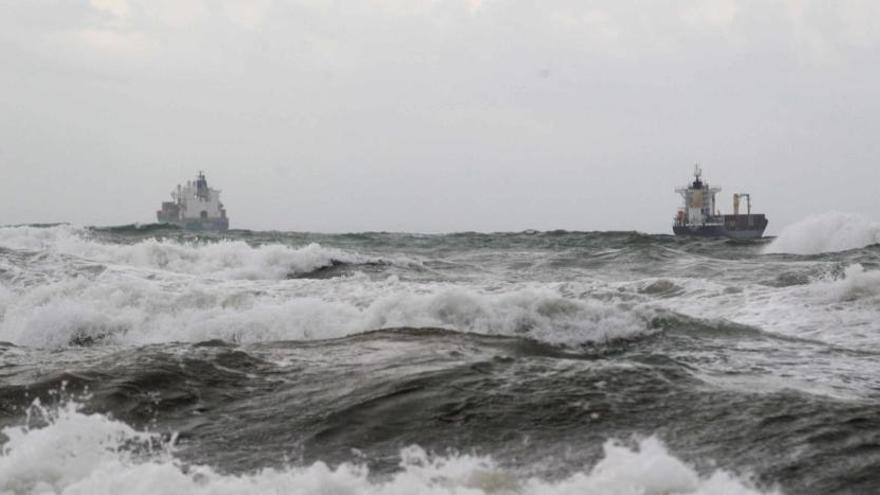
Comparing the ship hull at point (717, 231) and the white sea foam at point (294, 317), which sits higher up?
the ship hull at point (717, 231)

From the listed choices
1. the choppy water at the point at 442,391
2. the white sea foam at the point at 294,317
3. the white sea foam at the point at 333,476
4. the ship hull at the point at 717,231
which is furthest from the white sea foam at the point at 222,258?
the ship hull at the point at 717,231

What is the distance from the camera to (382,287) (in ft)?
38.9

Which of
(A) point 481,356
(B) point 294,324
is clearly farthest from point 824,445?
(B) point 294,324

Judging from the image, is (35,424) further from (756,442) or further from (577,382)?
(756,442)

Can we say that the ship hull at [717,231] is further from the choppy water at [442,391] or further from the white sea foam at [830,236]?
the choppy water at [442,391]

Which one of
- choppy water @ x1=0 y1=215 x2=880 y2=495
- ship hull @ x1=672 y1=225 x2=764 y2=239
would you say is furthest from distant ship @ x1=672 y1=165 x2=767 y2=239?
choppy water @ x1=0 y1=215 x2=880 y2=495

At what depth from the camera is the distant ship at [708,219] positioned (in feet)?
155

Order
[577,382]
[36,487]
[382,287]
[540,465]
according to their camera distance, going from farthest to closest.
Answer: [382,287] < [577,382] < [540,465] < [36,487]

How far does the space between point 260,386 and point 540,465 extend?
8.07 feet

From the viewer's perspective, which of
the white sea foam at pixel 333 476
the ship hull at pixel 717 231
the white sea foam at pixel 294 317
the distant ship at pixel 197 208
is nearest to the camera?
the white sea foam at pixel 333 476

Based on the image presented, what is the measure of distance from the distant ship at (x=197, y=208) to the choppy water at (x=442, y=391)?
44.9 m

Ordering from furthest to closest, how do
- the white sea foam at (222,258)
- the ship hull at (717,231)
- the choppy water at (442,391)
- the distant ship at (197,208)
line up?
1. the distant ship at (197,208)
2. the ship hull at (717,231)
3. the white sea foam at (222,258)
4. the choppy water at (442,391)

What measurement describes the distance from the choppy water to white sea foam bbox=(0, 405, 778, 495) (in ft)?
0.04

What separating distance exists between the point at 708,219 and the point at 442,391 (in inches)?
1815
